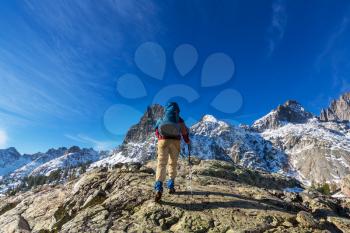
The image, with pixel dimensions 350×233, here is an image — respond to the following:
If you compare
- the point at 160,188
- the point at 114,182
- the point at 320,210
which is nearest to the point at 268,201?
the point at 320,210

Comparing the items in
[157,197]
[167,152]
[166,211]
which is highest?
[167,152]

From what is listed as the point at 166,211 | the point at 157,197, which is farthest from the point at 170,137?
the point at 166,211

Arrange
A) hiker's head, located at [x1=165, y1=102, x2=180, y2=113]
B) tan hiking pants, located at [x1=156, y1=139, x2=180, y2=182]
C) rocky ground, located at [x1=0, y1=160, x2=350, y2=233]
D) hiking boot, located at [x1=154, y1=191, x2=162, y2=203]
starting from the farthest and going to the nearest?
hiker's head, located at [x1=165, y1=102, x2=180, y2=113] → tan hiking pants, located at [x1=156, y1=139, x2=180, y2=182] → hiking boot, located at [x1=154, y1=191, x2=162, y2=203] → rocky ground, located at [x1=0, y1=160, x2=350, y2=233]

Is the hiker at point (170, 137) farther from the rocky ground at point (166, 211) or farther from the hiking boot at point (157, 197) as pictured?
the rocky ground at point (166, 211)

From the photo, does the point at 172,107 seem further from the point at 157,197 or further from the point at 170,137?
the point at 157,197

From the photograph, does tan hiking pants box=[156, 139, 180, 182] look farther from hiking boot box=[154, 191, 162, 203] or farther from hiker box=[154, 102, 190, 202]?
hiking boot box=[154, 191, 162, 203]

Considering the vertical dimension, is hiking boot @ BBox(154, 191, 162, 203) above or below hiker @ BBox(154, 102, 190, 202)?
below

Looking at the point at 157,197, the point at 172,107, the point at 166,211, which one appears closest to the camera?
the point at 166,211

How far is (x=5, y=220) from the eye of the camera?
1845cm

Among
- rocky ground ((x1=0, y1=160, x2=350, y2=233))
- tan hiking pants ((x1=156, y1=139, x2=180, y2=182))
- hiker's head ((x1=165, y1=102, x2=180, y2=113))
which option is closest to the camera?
rocky ground ((x1=0, y1=160, x2=350, y2=233))

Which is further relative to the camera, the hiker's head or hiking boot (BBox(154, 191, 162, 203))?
the hiker's head

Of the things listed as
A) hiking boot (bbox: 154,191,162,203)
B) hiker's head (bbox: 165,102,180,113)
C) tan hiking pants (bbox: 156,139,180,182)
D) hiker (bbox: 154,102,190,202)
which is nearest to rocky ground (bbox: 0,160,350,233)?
hiking boot (bbox: 154,191,162,203)

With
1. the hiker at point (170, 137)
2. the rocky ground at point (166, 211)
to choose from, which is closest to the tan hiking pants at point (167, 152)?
the hiker at point (170, 137)

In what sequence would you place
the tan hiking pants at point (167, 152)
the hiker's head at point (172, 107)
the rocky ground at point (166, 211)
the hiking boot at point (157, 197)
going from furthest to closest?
the hiker's head at point (172, 107) → the tan hiking pants at point (167, 152) → the hiking boot at point (157, 197) → the rocky ground at point (166, 211)
